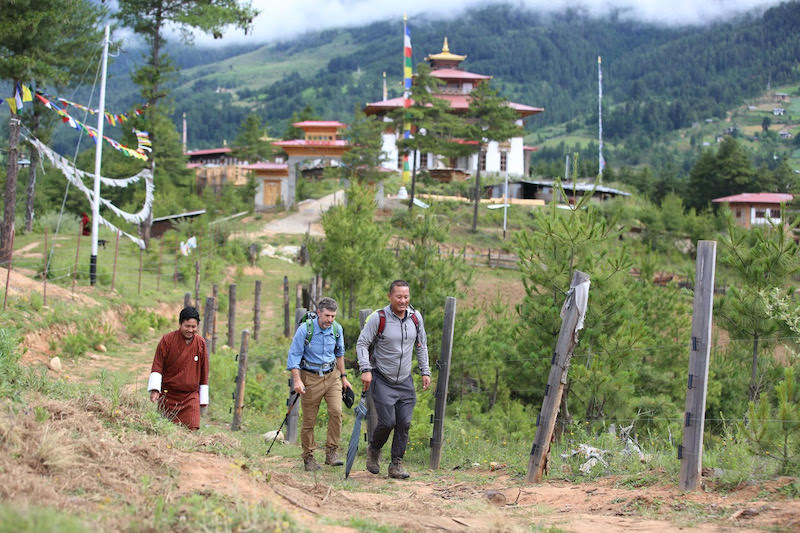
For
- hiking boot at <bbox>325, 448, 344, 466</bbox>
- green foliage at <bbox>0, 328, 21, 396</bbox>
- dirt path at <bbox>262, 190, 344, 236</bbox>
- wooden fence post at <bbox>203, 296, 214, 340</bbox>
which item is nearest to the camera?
green foliage at <bbox>0, 328, 21, 396</bbox>

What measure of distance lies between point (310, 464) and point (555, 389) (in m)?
2.46

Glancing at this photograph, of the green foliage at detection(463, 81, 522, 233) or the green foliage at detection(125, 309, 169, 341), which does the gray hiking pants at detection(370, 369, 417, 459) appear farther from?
the green foliage at detection(463, 81, 522, 233)

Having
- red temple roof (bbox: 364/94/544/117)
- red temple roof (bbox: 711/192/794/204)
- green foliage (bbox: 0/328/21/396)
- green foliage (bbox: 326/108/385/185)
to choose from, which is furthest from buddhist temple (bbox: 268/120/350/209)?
green foliage (bbox: 0/328/21/396)

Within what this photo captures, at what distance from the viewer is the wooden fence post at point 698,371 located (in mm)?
6094

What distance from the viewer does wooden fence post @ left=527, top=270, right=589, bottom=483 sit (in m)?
7.04

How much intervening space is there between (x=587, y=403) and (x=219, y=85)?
19606 cm

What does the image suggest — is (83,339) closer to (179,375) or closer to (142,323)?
(142,323)

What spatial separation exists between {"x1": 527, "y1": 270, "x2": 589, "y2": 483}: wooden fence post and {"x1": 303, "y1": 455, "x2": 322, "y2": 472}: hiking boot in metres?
2.05

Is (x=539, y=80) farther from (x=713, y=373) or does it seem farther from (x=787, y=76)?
(x=713, y=373)

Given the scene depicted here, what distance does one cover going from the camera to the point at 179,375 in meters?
7.20

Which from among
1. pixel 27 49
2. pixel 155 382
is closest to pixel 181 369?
pixel 155 382

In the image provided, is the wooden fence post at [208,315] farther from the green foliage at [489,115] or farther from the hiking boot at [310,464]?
the green foliage at [489,115]

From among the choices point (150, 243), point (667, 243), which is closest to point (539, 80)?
point (667, 243)

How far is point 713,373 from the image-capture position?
1505 cm
